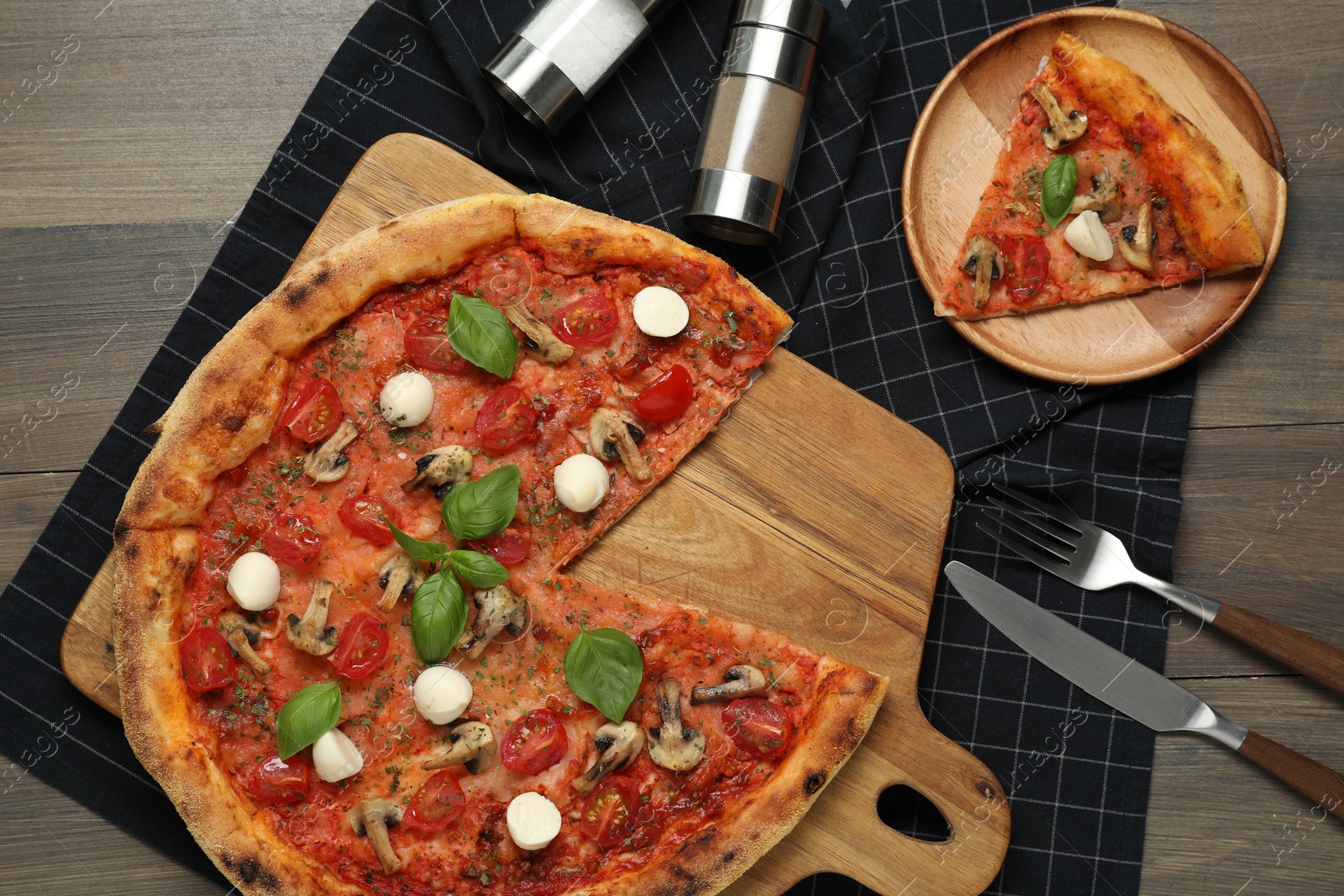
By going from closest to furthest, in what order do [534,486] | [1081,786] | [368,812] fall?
[368,812]
[534,486]
[1081,786]

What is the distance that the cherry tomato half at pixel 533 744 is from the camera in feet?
12.0

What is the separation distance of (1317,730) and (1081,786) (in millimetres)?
1263

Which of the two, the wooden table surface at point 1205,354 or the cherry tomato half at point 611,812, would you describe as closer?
the cherry tomato half at point 611,812

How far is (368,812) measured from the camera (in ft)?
11.8

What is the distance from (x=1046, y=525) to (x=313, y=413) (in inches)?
135

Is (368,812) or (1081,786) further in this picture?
(1081,786)

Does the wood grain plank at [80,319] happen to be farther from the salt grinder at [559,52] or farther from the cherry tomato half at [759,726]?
the cherry tomato half at [759,726]

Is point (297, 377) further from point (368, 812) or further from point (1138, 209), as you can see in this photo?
point (1138, 209)

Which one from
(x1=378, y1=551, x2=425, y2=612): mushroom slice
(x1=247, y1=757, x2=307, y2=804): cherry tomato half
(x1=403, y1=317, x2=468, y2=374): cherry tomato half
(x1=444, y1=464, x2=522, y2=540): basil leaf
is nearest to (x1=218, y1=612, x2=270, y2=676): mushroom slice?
(x1=247, y1=757, x2=307, y2=804): cherry tomato half

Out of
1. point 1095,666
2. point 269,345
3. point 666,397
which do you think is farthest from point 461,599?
point 1095,666

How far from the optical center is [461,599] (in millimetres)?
3566

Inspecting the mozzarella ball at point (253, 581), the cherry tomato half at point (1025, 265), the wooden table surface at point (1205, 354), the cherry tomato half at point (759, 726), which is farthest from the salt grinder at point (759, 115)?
the mozzarella ball at point (253, 581)

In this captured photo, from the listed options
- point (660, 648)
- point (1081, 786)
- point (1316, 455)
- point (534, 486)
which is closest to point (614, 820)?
point (660, 648)

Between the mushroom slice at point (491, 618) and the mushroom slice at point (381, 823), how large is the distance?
0.68 m
